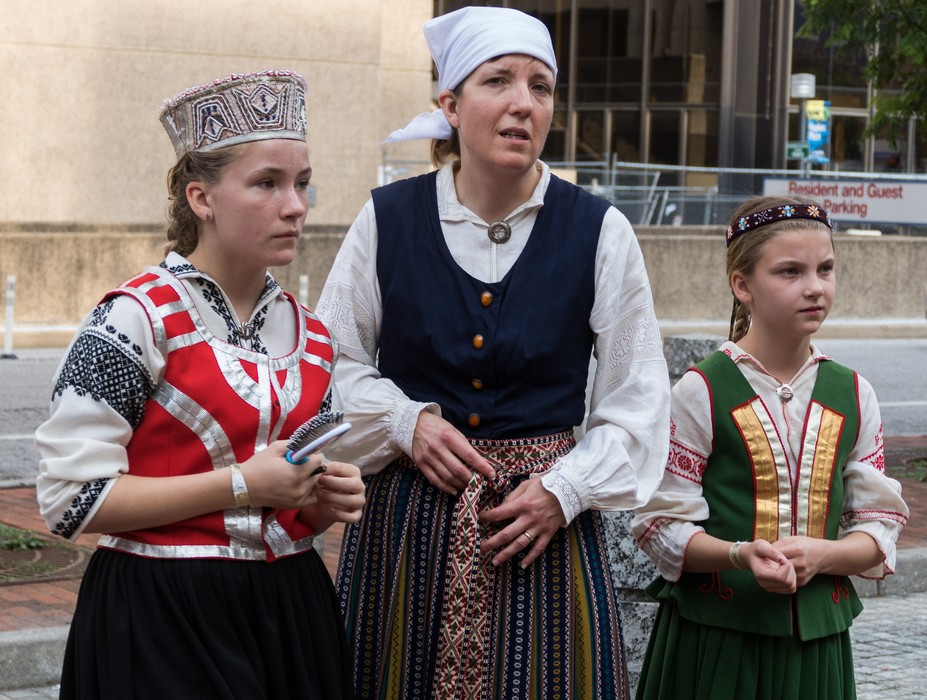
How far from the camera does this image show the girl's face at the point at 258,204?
8.87 ft

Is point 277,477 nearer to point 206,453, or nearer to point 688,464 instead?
point 206,453

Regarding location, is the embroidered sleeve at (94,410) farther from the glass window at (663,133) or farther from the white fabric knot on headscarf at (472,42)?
the glass window at (663,133)

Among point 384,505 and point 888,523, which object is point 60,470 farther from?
point 888,523

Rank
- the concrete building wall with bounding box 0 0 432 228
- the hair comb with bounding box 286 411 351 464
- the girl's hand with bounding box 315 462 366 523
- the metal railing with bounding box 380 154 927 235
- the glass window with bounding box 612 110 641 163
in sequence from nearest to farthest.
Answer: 1. the hair comb with bounding box 286 411 351 464
2. the girl's hand with bounding box 315 462 366 523
3. the concrete building wall with bounding box 0 0 432 228
4. the metal railing with bounding box 380 154 927 235
5. the glass window with bounding box 612 110 641 163

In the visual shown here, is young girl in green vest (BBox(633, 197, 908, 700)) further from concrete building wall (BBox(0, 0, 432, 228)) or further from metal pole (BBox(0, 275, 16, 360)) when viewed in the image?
concrete building wall (BBox(0, 0, 432, 228))

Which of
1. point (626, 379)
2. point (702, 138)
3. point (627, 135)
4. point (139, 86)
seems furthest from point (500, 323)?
point (627, 135)

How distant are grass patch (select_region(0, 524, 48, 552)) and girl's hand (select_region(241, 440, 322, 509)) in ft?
15.4

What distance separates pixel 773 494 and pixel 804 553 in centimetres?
18

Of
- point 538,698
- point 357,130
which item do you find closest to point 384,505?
point 538,698

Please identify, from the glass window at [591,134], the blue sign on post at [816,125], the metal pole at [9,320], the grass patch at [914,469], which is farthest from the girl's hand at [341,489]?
the glass window at [591,134]

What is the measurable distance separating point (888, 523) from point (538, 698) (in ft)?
3.06

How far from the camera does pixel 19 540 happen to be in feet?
23.0

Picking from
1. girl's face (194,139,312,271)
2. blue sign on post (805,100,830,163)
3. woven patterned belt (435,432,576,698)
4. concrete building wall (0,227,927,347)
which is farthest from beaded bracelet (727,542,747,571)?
blue sign on post (805,100,830,163)

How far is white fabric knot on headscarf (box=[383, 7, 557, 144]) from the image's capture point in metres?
3.09
